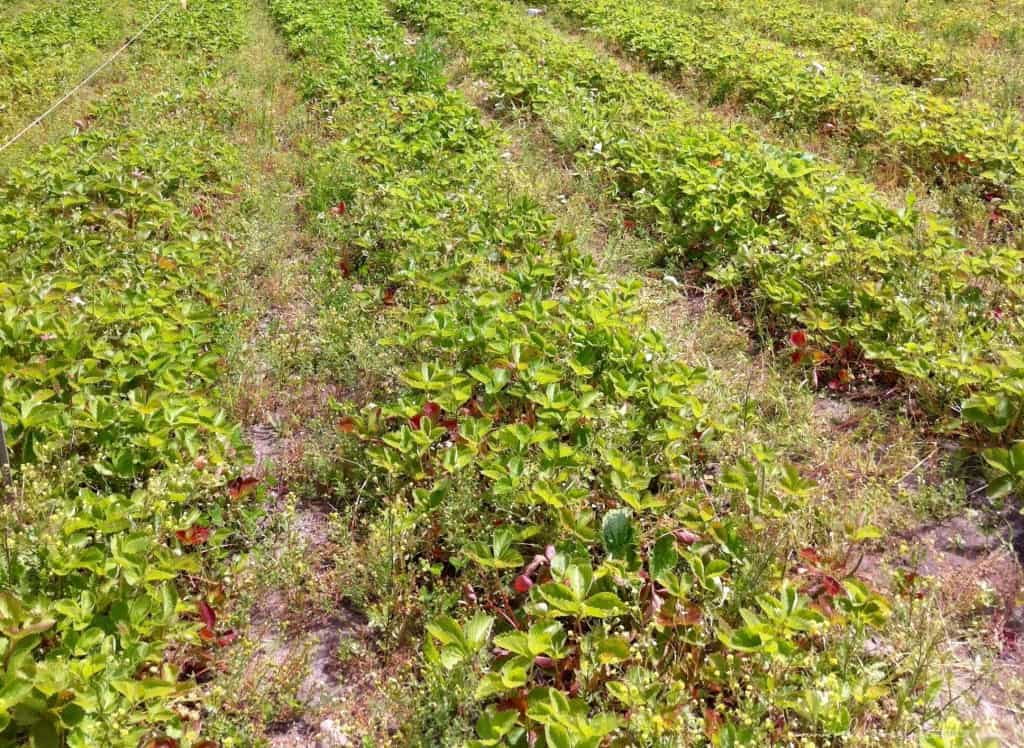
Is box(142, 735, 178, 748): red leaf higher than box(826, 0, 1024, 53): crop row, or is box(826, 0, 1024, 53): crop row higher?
box(826, 0, 1024, 53): crop row

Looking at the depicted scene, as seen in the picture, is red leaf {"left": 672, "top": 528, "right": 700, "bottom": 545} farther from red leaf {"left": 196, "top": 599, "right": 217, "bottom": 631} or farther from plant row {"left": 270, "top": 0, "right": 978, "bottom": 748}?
red leaf {"left": 196, "top": 599, "right": 217, "bottom": 631}

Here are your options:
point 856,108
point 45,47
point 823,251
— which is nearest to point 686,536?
point 823,251

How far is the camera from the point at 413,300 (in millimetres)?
4441

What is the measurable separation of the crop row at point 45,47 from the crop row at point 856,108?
8096mm

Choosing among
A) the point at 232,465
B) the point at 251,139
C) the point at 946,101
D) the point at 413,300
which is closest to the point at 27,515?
the point at 232,465

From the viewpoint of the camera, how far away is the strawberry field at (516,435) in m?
2.27

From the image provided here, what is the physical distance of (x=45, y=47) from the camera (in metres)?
12.0

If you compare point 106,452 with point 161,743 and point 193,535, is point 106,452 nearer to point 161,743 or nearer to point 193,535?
point 193,535

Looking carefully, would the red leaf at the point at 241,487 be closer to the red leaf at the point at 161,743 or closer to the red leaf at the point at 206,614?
the red leaf at the point at 206,614

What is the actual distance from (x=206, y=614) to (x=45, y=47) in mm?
13275

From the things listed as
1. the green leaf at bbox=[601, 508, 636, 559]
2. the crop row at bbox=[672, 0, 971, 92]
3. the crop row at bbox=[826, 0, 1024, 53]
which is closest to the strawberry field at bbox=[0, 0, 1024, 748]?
the green leaf at bbox=[601, 508, 636, 559]

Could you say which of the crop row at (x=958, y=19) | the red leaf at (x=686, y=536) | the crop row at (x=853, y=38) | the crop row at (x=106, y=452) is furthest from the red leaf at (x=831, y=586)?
the crop row at (x=958, y=19)

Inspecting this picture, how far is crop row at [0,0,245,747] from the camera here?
210 centimetres

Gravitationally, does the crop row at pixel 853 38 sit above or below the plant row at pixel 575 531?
above
